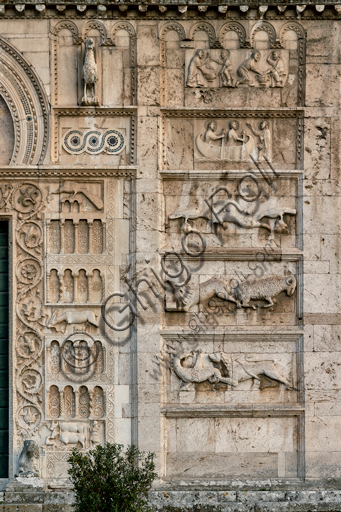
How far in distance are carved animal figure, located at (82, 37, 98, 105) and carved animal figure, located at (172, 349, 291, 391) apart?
412cm

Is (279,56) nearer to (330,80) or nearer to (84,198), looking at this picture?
(330,80)

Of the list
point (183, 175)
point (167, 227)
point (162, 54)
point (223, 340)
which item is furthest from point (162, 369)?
point (162, 54)

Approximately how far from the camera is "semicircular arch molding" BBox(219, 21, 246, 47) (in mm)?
13500

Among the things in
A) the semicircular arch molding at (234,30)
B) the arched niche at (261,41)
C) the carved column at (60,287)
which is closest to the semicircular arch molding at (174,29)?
the semicircular arch molding at (234,30)

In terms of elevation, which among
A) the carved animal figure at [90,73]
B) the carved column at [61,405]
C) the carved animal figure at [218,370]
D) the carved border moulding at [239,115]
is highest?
the carved animal figure at [90,73]

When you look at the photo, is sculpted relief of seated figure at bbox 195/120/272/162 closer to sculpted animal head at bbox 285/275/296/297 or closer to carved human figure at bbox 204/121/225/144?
carved human figure at bbox 204/121/225/144

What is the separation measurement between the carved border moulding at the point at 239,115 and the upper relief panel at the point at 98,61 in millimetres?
678

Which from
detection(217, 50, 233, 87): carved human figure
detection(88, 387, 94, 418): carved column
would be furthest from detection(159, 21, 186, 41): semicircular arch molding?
detection(88, 387, 94, 418): carved column

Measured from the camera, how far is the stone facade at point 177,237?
42.9ft

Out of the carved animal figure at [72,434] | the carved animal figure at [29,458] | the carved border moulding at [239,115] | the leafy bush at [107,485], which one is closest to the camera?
the leafy bush at [107,485]

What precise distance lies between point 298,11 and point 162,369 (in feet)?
19.3

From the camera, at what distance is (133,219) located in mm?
→ 13250

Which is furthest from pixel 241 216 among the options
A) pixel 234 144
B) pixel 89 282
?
pixel 89 282

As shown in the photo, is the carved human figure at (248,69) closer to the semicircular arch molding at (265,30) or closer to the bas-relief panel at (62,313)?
the semicircular arch molding at (265,30)
